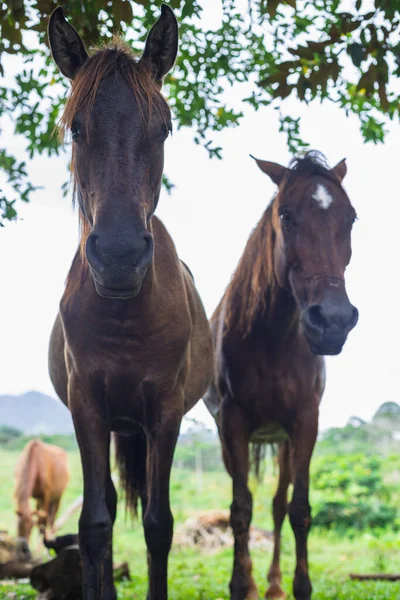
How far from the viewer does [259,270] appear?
575 centimetres

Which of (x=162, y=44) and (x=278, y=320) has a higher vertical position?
(x=162, y=44)

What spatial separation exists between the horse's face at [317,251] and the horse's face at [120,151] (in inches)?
57.4

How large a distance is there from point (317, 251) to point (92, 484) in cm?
214

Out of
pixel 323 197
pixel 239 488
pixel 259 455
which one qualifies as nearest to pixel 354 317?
pixel 323 197

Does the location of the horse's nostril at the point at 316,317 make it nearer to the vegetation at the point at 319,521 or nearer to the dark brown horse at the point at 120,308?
the dark brown horse at the point at 120,308

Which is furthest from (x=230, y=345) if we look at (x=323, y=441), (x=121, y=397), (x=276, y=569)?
(x=323, y=441)

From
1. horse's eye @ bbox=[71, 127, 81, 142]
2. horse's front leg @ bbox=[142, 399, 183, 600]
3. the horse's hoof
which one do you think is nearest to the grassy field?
the horse's hoof

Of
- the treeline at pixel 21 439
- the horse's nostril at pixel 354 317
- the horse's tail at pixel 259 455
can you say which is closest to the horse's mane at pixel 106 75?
the horse's nostril at pixel 354 317

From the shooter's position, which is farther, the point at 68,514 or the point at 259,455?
the point at 68,514

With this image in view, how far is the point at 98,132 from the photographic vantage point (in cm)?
353

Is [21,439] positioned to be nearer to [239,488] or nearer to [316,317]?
[239,488]

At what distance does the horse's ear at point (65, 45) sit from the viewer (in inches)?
151

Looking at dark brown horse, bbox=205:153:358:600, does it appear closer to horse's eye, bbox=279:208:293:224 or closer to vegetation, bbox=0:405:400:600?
horse's eye, bbox=279:208:293:224

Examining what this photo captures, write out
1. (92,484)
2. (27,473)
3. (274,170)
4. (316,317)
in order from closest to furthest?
(92,484) < (316,317) < (274,170) < (27,473)
